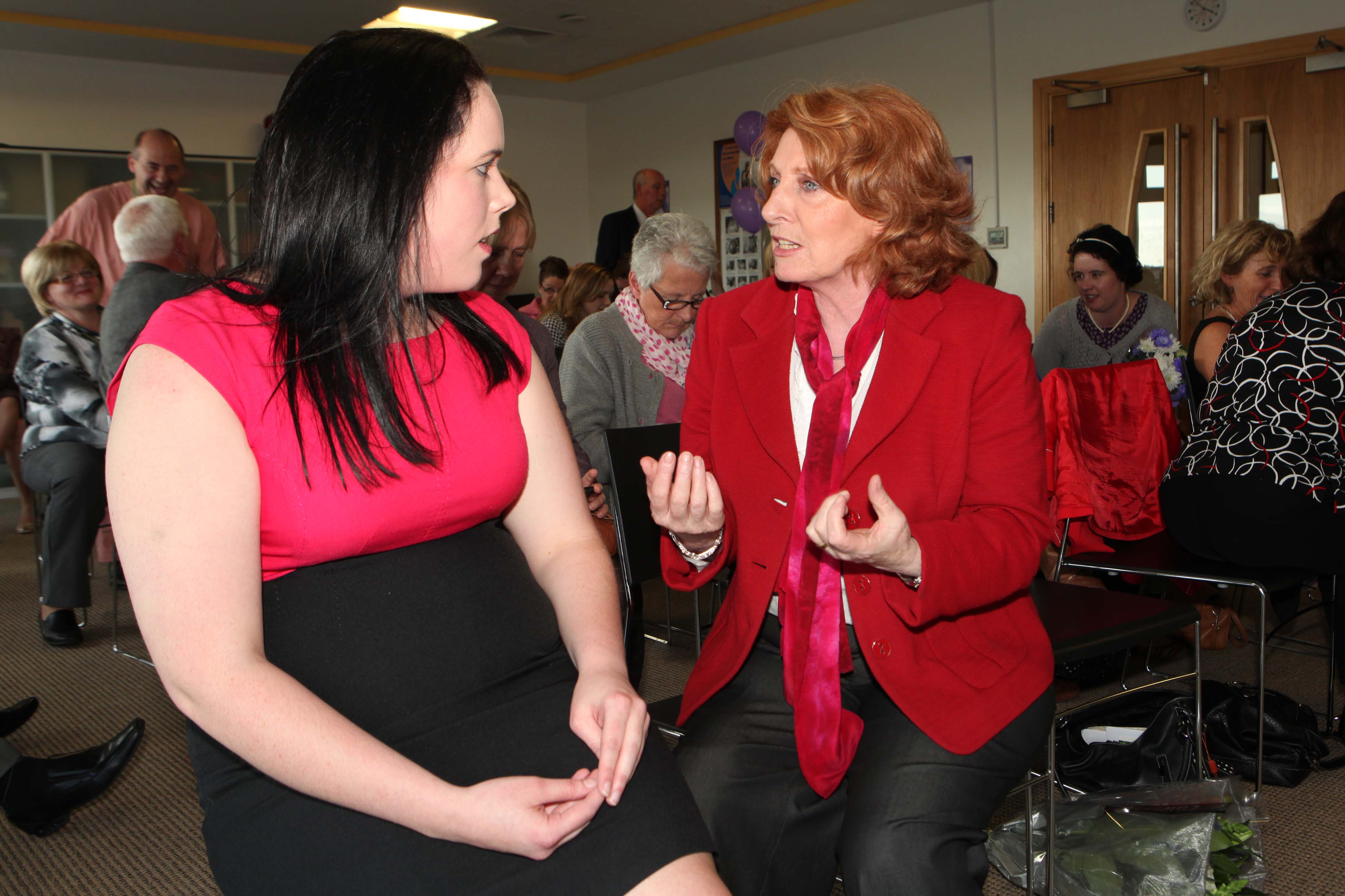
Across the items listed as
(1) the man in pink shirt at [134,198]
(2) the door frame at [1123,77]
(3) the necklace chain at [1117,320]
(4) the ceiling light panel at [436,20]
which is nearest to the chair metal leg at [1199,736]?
(3) the necklace chain at [1117,320]

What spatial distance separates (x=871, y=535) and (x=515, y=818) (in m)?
0.51

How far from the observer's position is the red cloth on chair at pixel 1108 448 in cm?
275

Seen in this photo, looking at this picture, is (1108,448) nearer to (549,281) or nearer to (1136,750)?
(1136,750)

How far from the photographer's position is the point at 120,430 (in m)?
0.96

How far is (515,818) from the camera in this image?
3.09ft

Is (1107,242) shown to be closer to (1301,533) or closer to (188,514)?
(1301,533)

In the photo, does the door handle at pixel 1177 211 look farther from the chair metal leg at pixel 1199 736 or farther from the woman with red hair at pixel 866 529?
the woman with red hair at pixel 866 529

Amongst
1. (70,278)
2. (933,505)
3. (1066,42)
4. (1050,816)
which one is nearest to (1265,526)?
(1050,816)

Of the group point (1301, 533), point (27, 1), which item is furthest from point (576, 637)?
point (27, 1)

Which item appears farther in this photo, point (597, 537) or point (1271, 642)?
point (1271, 642)

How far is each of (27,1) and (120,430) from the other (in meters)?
6.75

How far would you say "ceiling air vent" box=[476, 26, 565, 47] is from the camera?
7.12m

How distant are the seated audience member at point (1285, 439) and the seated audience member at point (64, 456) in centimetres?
359

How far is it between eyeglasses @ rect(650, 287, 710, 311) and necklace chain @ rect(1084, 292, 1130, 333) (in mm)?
2278
